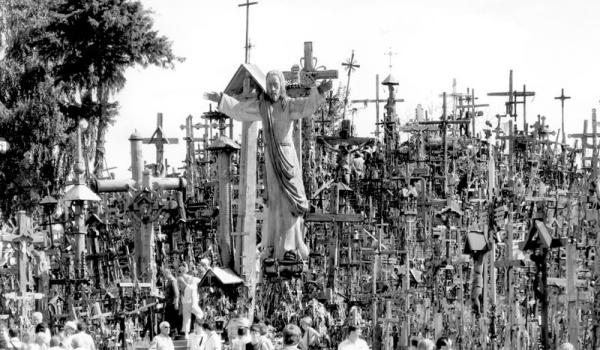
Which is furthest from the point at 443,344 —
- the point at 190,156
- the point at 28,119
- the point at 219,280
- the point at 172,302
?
→ the point at 28,119

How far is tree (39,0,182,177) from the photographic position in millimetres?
35719

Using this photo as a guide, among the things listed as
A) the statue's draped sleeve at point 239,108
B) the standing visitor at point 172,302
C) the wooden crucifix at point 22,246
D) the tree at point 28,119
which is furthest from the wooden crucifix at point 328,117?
the standing visitor at point 172,302

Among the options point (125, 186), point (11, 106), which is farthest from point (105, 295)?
point (11, 106)

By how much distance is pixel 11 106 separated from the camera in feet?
128

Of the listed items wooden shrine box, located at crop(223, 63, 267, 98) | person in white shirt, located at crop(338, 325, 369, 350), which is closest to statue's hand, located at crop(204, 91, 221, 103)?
wooden shrine box, located at crop(223, 63, 267, 98)

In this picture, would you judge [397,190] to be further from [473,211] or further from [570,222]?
[570,222]

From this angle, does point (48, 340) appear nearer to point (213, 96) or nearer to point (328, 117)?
point (213, 96)

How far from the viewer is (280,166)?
76.9ft

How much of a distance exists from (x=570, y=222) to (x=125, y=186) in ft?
24.0

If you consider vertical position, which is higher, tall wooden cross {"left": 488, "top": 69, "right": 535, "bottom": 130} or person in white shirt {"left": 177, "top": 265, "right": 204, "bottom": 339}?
tall wooden cross {"left": 488, "top": 69, "right": 535, "bottom": 130}

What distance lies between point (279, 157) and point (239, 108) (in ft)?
3.03

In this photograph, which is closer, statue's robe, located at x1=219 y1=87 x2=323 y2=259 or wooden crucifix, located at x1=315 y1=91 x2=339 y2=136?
statue's robe, located at x1=219 y1=87 x2=323 y2=259

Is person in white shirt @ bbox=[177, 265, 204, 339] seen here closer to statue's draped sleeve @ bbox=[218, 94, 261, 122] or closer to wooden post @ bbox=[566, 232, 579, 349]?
statue's draped sleeve @ bbox=[218, 94, 261, 122]

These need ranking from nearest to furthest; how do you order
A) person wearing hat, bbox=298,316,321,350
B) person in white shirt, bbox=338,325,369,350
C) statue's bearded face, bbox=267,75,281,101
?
person in white shirt, bbox=338,325,369,350 → person wearing hat, bbox=298,316,321,350 → statue's bearded face, bbox=267,75,281,101
